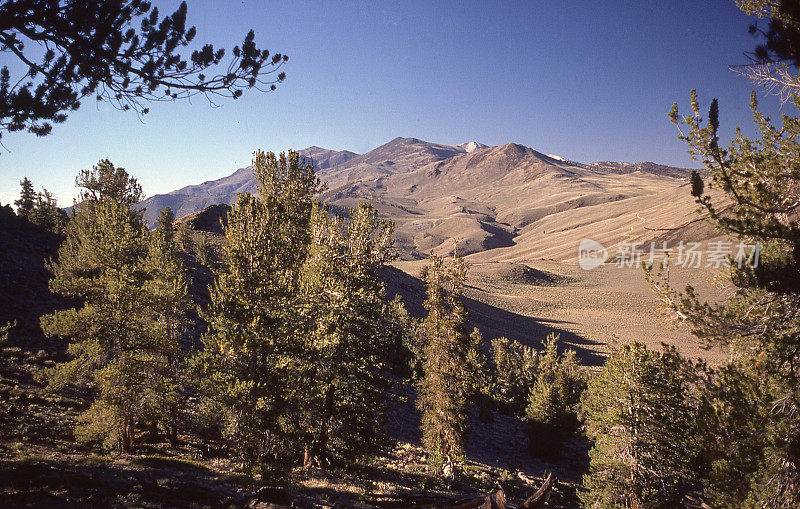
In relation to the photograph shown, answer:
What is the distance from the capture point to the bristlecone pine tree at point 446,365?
17.7m

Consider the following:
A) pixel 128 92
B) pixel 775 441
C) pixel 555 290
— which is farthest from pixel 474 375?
pixel 555 290

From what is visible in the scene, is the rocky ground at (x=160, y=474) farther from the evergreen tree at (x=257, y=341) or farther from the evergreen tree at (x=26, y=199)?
the evergreen tree at (x=26, y=199)

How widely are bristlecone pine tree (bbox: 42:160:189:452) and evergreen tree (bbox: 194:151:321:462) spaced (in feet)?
14.2

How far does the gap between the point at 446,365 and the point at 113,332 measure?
14.2 m

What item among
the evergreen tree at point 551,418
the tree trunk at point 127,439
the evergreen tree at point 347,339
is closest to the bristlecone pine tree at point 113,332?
the tree trunk at point 127,439

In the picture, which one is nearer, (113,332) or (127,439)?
(113,332)

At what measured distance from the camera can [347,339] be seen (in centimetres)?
1340

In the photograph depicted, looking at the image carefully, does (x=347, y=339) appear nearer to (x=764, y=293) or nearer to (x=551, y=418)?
(x=764, y=293)

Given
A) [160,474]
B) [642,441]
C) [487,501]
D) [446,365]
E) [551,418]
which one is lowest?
[551,418]

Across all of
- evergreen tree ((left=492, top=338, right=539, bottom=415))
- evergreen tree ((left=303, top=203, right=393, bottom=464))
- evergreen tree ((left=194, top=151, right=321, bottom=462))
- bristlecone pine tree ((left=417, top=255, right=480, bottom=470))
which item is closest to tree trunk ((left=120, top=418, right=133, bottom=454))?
evergreen tree ((left=194, top=151, right=321, bottom=462))

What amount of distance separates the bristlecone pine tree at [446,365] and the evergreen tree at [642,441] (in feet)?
20.0

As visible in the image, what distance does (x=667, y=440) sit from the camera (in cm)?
1450

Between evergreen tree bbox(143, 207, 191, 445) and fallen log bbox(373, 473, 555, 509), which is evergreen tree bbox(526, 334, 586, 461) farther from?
evergreen tree bbox(143, 207, 191, 445)

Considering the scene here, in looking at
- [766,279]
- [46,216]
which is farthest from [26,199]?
[766,279]
